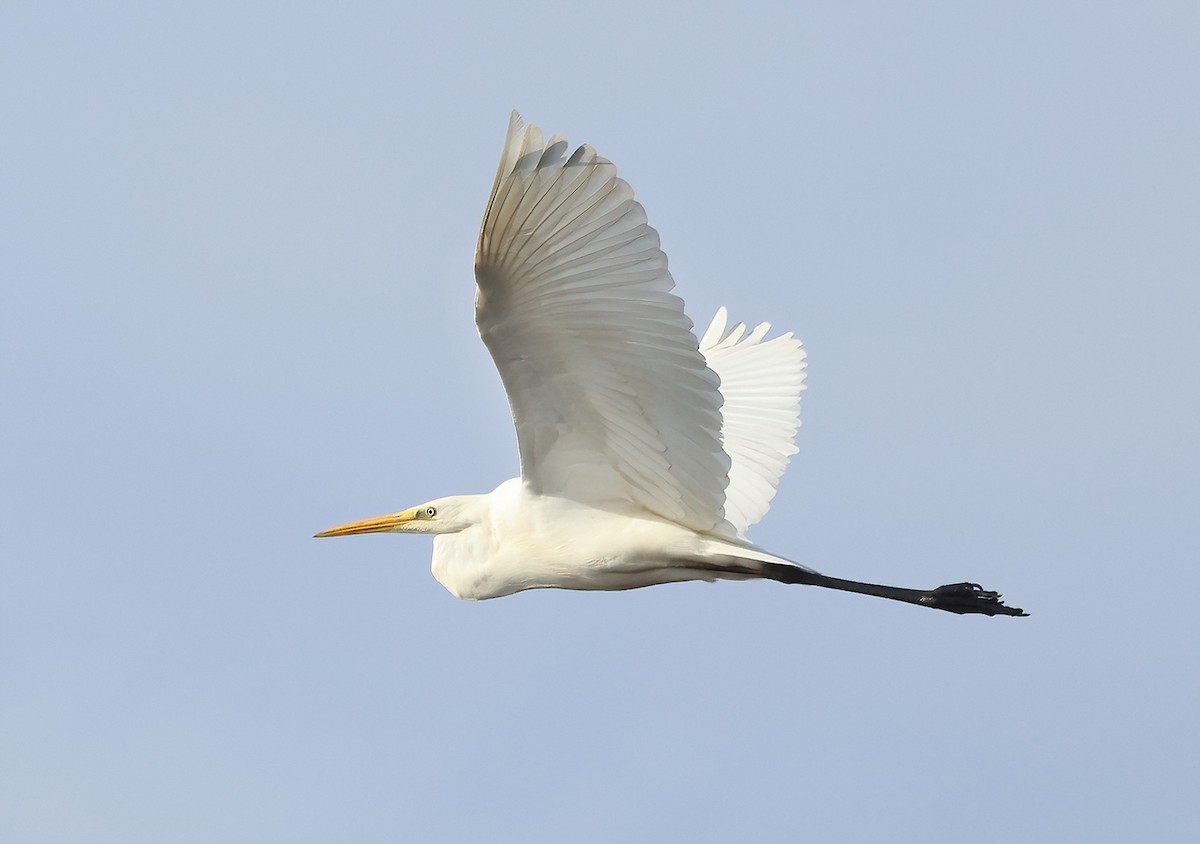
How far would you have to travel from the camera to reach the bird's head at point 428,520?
31.5ft

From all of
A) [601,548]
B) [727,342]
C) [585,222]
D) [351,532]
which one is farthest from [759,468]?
[585,222]

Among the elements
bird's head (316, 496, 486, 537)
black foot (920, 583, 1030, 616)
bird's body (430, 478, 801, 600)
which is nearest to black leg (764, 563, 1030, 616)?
black foot (920, 583, 1030, 616)

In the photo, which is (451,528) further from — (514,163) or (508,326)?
(514,163)

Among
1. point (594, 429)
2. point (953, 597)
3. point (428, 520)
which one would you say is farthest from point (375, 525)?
point (953, 597)

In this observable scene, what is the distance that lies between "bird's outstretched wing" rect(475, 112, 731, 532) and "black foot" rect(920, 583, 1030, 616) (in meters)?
1.48

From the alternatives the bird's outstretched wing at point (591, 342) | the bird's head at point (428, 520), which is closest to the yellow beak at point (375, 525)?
the bird's head at point (428, 520)

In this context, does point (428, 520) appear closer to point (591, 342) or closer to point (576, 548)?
point (576, 548)

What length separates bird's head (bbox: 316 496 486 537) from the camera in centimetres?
961

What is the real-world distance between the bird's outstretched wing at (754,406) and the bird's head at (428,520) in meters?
1.74

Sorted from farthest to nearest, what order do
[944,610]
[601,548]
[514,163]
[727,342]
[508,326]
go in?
[727,342]
[944,610]
[601,548]
[508,326]
[514,163]

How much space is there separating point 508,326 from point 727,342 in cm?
379

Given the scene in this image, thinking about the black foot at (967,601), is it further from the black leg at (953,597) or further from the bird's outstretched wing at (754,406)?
the bird's outstretched wing at (754,406)

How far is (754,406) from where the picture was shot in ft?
36.0

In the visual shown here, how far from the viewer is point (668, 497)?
29.1 feet
